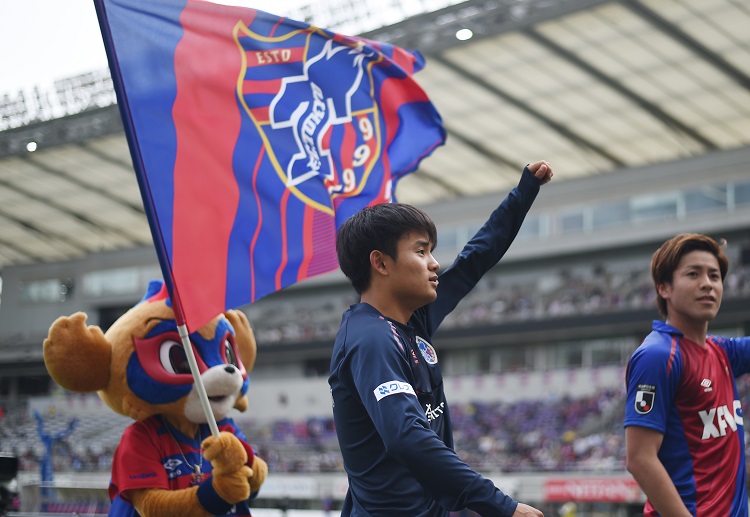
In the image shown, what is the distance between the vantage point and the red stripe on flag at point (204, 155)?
3.91 metres

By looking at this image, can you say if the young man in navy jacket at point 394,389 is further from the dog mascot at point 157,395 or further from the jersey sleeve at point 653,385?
the dog mascot at point 157,395

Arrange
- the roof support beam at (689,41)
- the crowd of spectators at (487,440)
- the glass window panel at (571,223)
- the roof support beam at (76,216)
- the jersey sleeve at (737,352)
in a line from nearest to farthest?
the jersey sleeve at (737,352) < the roof support beam at (689,41) < the crowd of spectators at (487,440) < the glass window panel at (571,223) < the roof support beam at (76,216)

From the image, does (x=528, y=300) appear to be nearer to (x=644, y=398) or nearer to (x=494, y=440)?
(x=494, y=440)

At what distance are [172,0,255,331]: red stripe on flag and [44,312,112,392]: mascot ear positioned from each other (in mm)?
886

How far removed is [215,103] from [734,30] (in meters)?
18.7

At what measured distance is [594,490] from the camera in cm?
1998

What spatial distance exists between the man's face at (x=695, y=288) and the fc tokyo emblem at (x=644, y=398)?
0.31 m

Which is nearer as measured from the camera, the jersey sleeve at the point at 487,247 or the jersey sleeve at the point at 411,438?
the jersey sleeve at the point at 411,438

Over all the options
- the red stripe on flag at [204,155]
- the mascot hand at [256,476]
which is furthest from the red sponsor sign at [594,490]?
the red stripe on flag at [204,155]

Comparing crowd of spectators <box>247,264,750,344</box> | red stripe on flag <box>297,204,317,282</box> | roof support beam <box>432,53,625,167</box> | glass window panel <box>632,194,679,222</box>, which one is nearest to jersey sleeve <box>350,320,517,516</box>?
red stripe on flag <box>297,204,317,282</box>

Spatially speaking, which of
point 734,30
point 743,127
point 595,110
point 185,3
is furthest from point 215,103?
point 743,127

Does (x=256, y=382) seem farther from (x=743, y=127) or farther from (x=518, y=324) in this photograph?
(x=743, y=127)

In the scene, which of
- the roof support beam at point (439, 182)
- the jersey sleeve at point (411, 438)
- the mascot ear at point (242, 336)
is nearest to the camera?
the jersey sleeve at point (411, 438)

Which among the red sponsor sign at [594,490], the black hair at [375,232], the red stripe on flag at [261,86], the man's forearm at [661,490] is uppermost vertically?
the red stripe on flag at [261,86]
